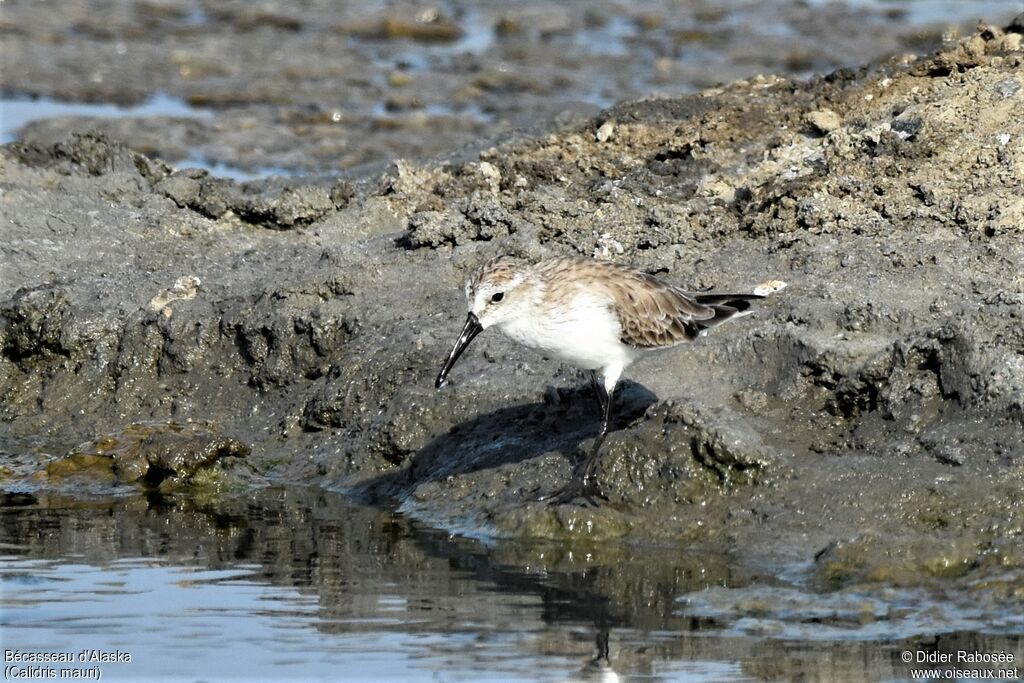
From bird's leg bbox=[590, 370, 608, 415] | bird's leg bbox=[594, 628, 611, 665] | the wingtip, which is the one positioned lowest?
bird's leg bbox=[594, 628, 611, 665]

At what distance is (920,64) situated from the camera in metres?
10.9

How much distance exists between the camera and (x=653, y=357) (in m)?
8.84

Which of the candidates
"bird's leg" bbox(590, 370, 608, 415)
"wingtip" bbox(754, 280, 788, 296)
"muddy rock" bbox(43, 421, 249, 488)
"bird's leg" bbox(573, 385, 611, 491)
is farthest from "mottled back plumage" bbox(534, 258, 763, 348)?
"muddy rock" bbox(43, 421, 249, 488)

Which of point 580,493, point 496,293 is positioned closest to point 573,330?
point 496,293

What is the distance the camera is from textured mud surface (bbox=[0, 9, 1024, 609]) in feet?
25.0

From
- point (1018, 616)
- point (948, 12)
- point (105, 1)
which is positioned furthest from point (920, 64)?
point (105, 1)

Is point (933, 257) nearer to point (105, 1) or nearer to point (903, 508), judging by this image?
point (903, 508)

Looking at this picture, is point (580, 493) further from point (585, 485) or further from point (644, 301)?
point (644, 301)

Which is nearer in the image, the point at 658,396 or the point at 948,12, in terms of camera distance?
the point at 658,396

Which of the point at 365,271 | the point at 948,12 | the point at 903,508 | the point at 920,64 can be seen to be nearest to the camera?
the point at 903,508

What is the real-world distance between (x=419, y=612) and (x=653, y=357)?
8.66 feet

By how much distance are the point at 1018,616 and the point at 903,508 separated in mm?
1037

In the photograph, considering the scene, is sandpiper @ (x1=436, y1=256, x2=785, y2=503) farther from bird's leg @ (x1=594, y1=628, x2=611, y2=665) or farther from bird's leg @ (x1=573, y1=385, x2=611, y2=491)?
bird's leg @ (x1=594, y1=628, x2=611, y2=665)

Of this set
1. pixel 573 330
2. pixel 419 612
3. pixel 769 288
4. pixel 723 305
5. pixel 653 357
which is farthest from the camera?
pixel 769 288
